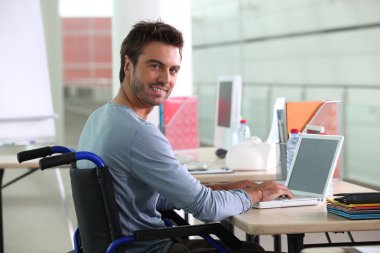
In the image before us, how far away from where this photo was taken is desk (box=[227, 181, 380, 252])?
2.20 meters

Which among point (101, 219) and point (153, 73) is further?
point (153, 73)

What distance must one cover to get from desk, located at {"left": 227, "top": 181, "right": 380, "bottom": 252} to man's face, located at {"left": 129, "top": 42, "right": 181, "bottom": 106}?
48 centimetres

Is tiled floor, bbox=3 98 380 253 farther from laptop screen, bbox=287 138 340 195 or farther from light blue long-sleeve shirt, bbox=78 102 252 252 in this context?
light blue long-sleeve shirt, bbox=78 102 252 252

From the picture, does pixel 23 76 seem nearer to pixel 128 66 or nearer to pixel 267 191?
pixel 128 66

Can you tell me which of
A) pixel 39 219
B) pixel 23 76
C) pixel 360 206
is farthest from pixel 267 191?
pixel 39 219

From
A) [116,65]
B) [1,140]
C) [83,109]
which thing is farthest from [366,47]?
[83,109]

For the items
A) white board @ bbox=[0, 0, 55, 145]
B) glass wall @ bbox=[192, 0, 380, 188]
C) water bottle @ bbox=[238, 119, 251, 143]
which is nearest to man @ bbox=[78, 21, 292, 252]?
water bottle @ bbox=[238, 119, 251, 143]

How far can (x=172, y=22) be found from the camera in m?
5.06

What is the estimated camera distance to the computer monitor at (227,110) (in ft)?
13.7

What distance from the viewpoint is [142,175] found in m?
2.24

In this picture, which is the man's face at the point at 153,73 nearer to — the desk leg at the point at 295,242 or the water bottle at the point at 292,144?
the desk leg at the point at 295,242

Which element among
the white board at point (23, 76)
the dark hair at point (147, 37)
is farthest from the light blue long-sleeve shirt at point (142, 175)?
the white board at point (23, 76)

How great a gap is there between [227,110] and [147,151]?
2.07m

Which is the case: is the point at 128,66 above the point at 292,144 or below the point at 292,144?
above
